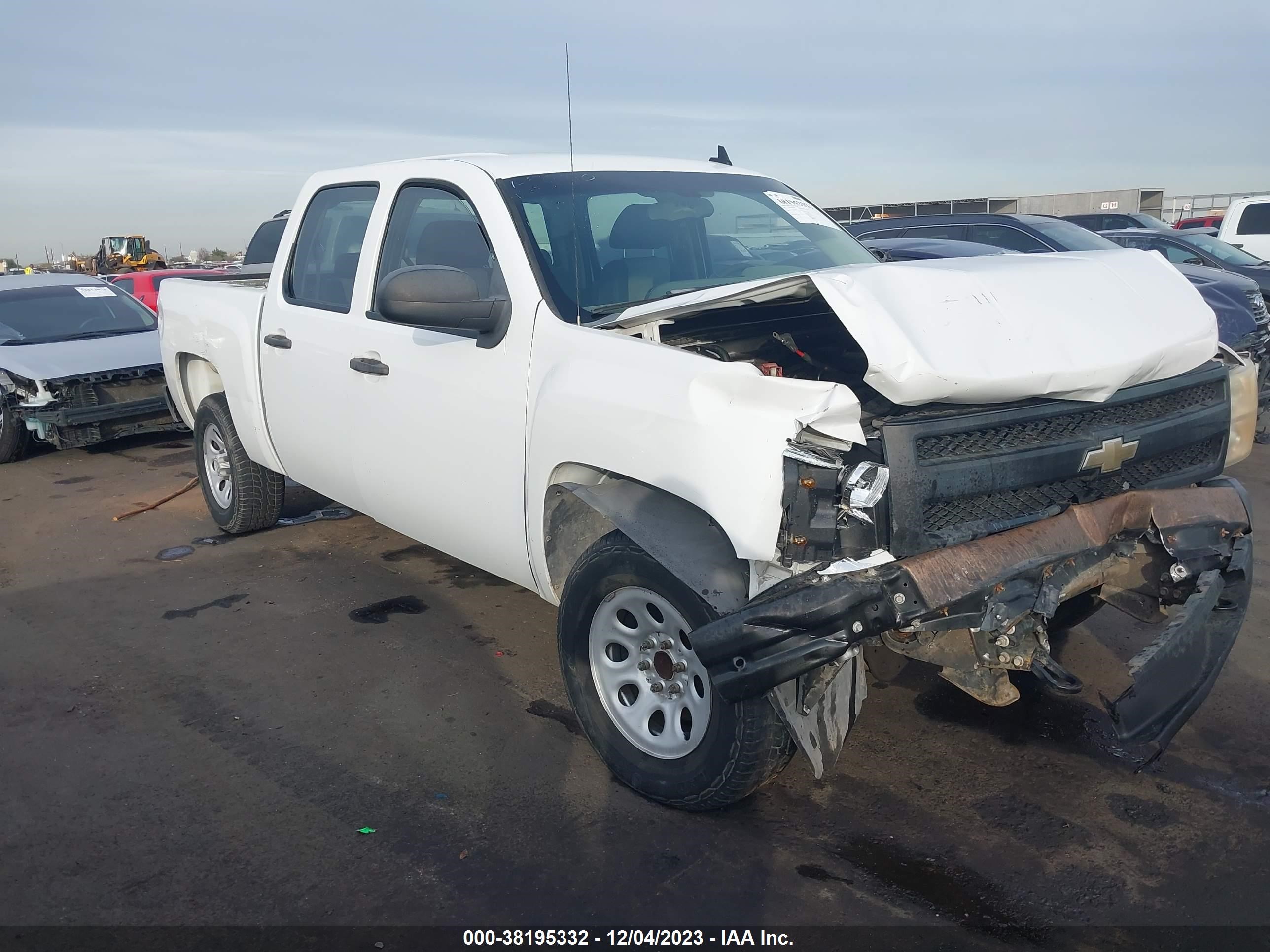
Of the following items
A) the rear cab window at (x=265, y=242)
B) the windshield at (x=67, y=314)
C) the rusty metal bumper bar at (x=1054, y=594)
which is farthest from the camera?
the rear cab window at (x=265, y=242)

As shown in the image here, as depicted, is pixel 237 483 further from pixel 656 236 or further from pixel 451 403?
pixel 656 236

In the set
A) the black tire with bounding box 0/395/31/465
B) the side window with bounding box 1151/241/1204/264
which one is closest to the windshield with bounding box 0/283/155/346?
the black tire with bounding box 0/395/31/465

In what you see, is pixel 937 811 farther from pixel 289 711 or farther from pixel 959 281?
pixel 289 711

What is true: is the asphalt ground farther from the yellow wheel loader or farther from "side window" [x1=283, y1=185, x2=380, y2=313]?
the yellow wheel loader

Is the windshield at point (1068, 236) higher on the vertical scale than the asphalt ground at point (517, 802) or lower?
higher

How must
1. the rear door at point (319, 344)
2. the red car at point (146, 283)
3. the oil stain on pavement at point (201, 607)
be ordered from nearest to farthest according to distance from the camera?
the rear door at point (319, 344) < the oil stain on pavement at point (201, 607) < the red car at point (146, 283)

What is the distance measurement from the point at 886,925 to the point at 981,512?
1158 mm

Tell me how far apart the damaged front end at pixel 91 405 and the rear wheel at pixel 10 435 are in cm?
3

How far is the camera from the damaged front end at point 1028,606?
109 inches

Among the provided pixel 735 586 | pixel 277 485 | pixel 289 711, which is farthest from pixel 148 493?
pixel 735 586

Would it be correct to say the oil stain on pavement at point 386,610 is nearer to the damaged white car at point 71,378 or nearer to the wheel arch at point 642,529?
the wheel arch at point 642,529

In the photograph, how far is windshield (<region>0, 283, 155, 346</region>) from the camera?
9938mm

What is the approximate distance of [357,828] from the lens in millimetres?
3346

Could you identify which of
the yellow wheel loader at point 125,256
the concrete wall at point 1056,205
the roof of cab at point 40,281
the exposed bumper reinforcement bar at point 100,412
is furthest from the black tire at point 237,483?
the yellow wheel loader at point 125,256
